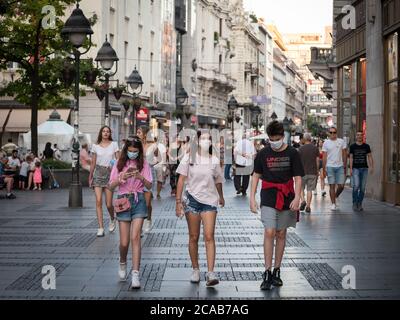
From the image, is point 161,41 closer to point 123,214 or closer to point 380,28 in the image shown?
point 380,28

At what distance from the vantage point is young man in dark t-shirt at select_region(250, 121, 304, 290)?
34.5ft

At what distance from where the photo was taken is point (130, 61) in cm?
5453

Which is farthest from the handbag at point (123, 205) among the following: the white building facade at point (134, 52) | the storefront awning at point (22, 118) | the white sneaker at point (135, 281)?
the storefront awning at point (22, 118)

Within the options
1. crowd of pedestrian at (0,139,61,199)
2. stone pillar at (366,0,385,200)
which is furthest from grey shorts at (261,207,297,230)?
crowd of pedestrian at (0,139,61,199)

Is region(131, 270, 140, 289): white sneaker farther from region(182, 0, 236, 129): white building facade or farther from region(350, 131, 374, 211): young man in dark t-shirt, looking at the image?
region(182, 0, 236, 129): white building facade

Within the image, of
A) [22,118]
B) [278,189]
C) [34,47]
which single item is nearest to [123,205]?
[278,189]

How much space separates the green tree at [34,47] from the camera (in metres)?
33.2

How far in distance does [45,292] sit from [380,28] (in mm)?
16466

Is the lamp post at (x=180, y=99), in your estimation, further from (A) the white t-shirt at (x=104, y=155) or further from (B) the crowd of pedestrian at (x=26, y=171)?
(A) the white t-shirt at (x=104, y=155)

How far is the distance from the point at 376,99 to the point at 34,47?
14.5 metres

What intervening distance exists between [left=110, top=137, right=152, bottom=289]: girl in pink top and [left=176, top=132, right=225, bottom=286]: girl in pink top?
443 mm

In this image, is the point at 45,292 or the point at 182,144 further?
the point at 182,144

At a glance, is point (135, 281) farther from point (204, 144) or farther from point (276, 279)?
point (204, 144)
